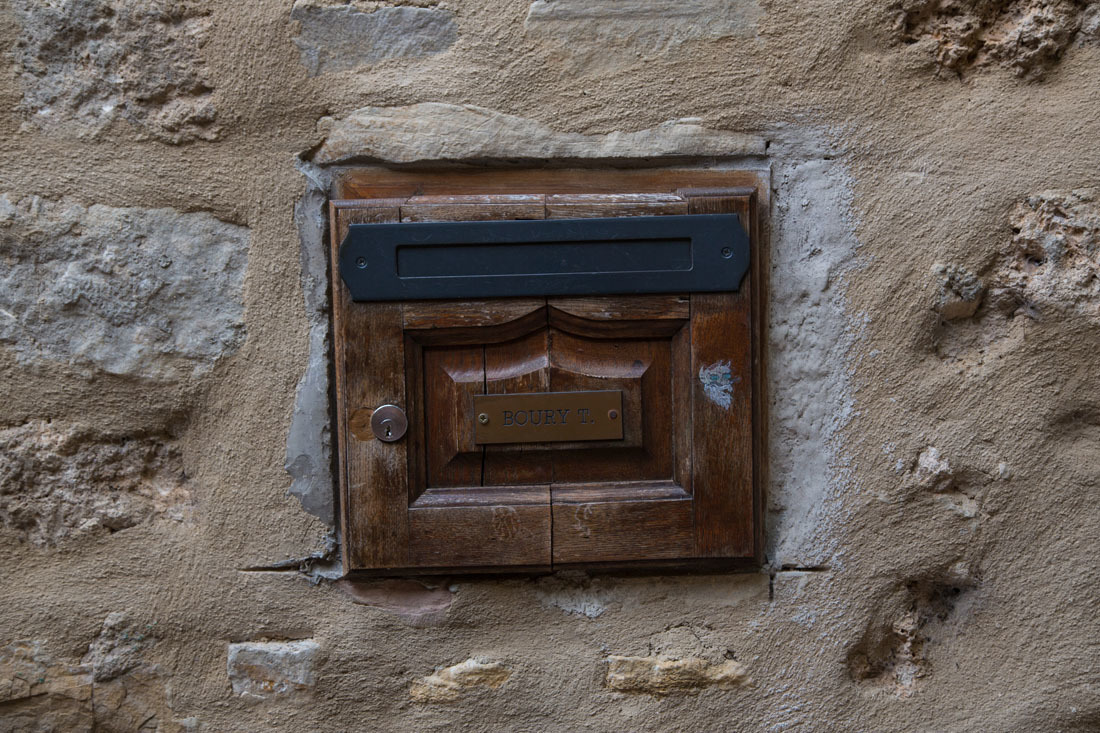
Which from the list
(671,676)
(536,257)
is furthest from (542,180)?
(671,676)

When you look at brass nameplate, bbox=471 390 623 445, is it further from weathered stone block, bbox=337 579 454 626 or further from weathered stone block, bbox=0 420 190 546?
weathered stone block, bbox=0 420 190 546

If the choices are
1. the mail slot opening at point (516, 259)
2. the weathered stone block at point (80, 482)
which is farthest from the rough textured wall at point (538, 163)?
the mail slot opening at point (516, 259)

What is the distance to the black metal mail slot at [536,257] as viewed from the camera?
35.8 inches

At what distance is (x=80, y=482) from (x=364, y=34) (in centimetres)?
69

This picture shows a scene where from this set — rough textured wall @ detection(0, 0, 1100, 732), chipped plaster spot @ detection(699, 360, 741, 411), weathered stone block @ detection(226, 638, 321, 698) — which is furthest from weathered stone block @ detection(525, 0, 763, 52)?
weathered stone block @ detection(226, 638, 321, 698)

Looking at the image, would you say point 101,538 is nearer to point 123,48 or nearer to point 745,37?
point 123,48

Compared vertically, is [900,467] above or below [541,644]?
above

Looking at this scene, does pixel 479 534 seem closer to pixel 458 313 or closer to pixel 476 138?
pixel 458 313

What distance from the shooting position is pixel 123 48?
938mm

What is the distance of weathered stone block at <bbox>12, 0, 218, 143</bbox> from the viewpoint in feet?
3.06

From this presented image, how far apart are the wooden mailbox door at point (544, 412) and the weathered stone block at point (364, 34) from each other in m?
0.19

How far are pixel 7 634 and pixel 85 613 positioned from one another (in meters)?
0.10

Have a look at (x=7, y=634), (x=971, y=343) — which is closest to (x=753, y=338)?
(x=971, y=343)

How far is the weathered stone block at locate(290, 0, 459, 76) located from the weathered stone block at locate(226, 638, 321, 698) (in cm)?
75
